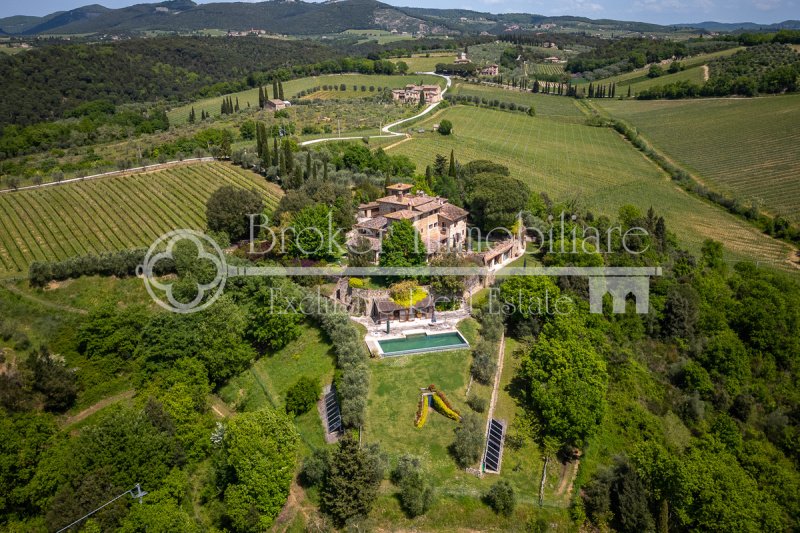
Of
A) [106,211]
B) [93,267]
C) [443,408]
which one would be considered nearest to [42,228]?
[106,211]

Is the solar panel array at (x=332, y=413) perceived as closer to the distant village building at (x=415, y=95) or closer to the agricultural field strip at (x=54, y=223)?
the agricultural field strip at (x=54, y=223)

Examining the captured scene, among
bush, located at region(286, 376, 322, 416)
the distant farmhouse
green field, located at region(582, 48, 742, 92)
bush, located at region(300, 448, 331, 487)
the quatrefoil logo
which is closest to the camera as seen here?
bush, located at region(300, 448, 331, 487)

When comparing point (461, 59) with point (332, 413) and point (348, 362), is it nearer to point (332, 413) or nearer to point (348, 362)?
point (348, 362)

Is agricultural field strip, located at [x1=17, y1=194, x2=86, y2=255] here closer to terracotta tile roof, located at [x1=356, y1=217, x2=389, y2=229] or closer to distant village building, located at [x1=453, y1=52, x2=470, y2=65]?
terracotta tile roof, located at [x1=356, y1=217, x2=389, y2=229]

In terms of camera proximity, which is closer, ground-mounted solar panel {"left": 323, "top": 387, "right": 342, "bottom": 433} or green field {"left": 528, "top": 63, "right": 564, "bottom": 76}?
ground-mounted solar panel {"left": 323, "top": 387, "right": 342, "bottom": 433}

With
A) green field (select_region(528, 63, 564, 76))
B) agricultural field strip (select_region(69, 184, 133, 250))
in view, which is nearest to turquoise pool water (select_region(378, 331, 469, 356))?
agricultural field strip (select_region(69, 184, 133, 250))

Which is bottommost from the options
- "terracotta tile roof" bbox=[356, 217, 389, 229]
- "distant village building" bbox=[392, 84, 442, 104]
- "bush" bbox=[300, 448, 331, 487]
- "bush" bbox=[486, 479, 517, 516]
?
"bush" bbox=[486, 479, 517, 516]

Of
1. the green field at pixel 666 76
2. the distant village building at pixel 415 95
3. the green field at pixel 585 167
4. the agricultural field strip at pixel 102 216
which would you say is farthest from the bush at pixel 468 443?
the green field at pixel 666 76
